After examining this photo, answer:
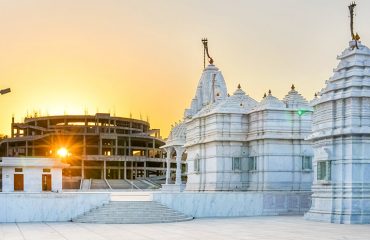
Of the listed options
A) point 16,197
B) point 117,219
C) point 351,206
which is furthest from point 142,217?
point 351,206

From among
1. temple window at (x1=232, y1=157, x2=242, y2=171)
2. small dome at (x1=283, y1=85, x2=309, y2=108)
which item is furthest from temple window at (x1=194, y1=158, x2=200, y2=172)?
small dome at (x1=283, y1=85, x2=309, y2=108)

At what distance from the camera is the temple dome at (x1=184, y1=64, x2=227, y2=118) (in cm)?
5819

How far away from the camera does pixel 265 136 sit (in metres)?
39.2

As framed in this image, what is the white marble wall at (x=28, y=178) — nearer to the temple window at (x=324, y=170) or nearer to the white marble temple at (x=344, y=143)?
the temple window at (x=324, y=170)

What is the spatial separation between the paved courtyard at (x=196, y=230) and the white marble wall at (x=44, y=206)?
1410mm

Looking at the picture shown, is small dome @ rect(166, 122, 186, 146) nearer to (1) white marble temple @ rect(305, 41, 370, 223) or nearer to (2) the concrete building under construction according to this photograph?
(1) white marble temple @ rect(305, 41, 370, 223)

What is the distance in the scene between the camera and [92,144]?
112m

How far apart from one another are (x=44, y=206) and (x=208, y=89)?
31211 millimetres

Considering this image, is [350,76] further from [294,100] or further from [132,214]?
[132,214]

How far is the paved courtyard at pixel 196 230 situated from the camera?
22.7 meters

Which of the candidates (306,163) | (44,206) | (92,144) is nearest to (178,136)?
(306,163)

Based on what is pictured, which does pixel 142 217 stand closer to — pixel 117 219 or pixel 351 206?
pixel 117 219

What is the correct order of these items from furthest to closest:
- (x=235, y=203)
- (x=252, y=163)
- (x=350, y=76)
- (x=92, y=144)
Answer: (x=92, y=144)
(x=252, y=163)
(x=235, y=203)
(x=350, y=76)

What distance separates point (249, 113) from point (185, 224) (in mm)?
14852
